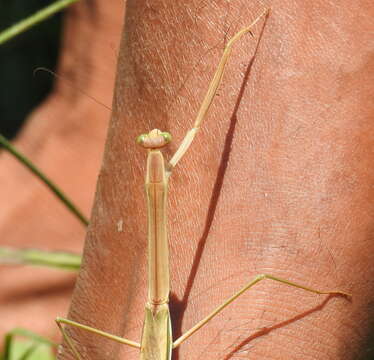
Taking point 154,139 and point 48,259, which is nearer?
point 154,139

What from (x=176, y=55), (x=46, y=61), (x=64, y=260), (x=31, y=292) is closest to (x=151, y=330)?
(x=176, y=55)

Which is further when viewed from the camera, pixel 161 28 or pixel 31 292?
pixel 31 292

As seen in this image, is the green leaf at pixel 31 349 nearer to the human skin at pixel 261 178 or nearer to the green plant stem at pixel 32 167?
Result: the green plant stem at pixel 32 167

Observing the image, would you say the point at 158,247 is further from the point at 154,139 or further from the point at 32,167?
the point at 32,167

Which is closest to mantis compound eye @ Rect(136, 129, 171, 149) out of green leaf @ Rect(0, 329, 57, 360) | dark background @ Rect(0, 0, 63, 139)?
green leaf @ Rect(0, 329, 57, 360)

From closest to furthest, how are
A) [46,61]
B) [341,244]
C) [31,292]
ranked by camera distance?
[341,244]
[31,292]
[46,61]

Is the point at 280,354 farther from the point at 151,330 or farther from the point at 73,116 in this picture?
the point at 73,116

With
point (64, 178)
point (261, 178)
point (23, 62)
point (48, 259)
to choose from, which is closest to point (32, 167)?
point (48, 259)

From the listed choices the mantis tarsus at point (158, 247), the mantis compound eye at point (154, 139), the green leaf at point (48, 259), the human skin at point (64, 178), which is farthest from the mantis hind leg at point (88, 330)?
the human skin at point (64, 178)
